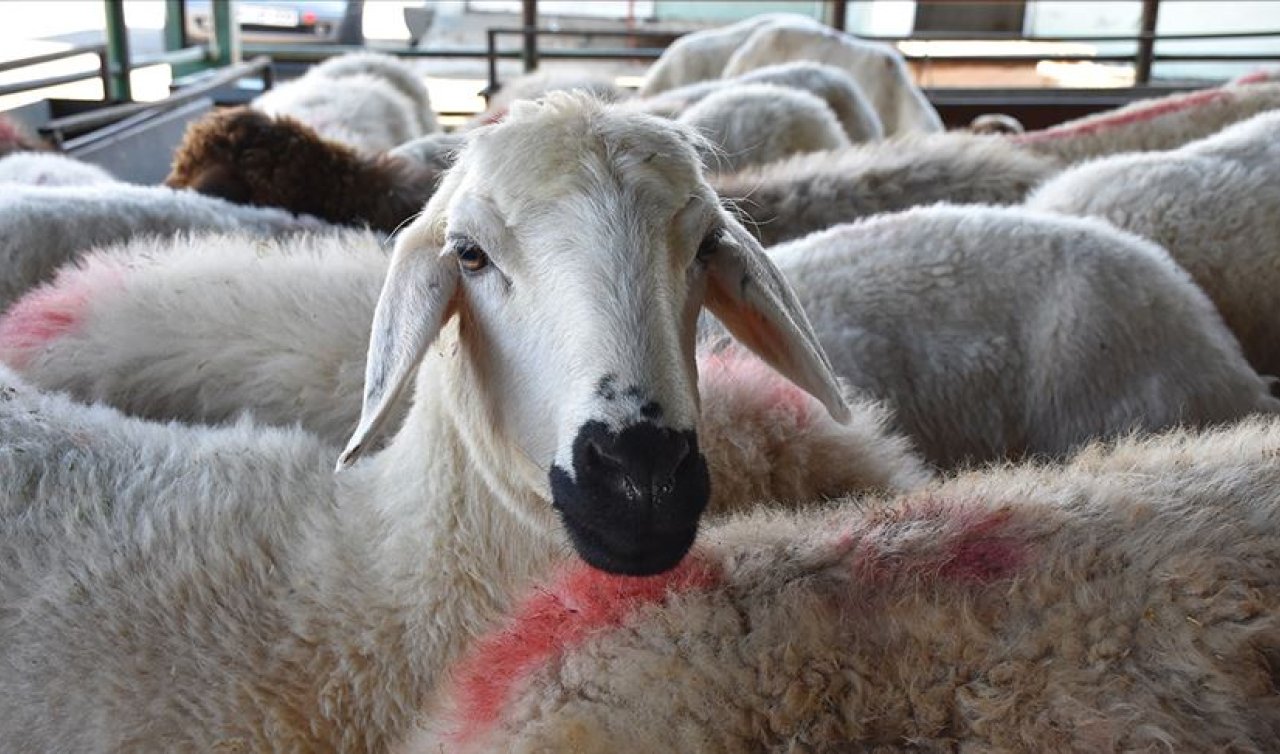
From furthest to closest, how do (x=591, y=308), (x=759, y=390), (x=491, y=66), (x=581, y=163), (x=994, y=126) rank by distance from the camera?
(x=491, y=66)
(x=994, y=126)
(x=759, y=390)
(x=581, y=163)
(x=591, y=308)

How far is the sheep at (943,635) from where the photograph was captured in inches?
47.8

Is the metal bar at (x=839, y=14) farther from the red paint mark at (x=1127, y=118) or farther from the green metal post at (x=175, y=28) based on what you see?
the green metal post at (x=175, y=28)

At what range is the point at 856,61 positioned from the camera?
9.30m

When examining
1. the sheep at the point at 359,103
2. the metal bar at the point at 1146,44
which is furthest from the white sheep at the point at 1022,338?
the metal bar at the point at 1146,44

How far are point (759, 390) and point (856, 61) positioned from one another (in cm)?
743

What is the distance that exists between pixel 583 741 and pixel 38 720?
109cm

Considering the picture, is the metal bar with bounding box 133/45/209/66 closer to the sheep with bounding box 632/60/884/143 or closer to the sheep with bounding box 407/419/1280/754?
the sheep with bounding box 632/60/884/143

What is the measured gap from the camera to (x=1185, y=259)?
3783 millimetres

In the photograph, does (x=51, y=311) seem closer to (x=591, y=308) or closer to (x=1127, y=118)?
(x=591, y=308)

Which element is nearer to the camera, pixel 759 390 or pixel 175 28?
pixel 759 390

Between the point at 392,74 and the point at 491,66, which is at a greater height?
the point at 392,74

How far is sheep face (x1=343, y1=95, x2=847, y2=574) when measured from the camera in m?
1.63

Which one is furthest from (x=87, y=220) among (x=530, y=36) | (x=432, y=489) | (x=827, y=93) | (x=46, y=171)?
(x=530, y=36)

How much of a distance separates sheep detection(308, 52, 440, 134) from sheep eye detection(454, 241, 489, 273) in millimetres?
6997
